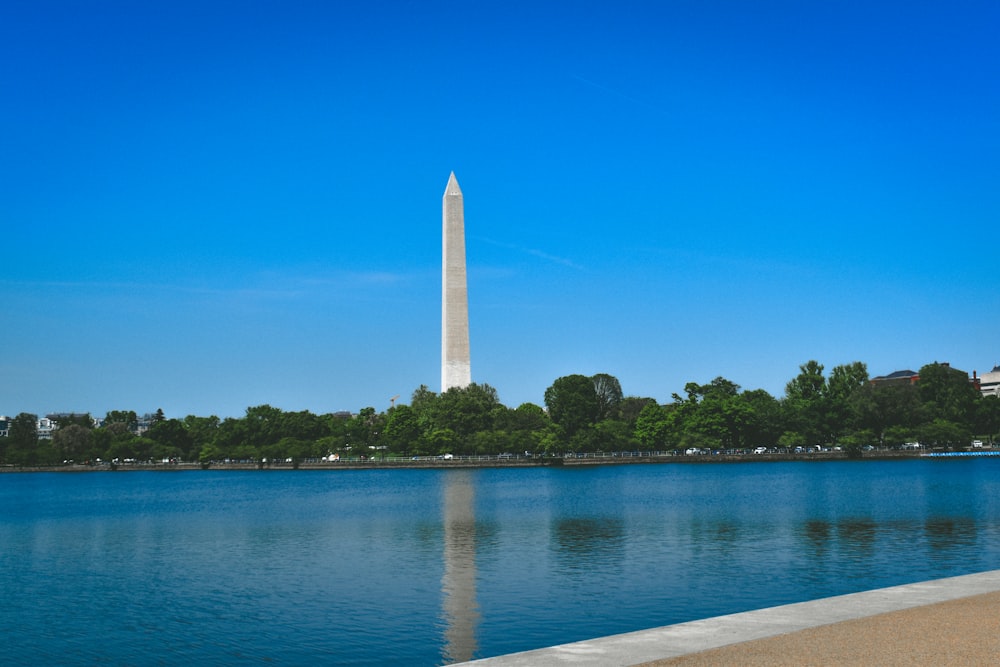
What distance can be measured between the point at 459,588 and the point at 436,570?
10.5 ft

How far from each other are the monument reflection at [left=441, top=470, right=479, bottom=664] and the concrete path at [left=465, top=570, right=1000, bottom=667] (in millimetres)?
4666

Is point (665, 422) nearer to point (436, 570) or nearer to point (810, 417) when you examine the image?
point (810, 417)

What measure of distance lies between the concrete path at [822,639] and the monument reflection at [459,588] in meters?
4.67

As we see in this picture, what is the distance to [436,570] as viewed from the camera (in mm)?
23812

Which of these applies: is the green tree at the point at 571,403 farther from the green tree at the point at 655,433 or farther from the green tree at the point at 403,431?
the green tree at the point at 403,431

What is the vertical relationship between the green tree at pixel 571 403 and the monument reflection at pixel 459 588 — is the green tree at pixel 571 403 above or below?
above

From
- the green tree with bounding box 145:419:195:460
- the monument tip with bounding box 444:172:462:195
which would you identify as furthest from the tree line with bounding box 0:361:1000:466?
the monument tip with bounding box 444:172:462:195

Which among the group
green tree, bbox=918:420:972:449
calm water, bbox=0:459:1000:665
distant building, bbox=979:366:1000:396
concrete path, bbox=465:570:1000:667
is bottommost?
calm water, bbox=0:459:1000:665

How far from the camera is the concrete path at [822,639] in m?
9.48

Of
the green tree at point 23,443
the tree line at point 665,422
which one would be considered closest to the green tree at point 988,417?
the tree line at point 665,422

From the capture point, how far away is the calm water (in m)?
16.6

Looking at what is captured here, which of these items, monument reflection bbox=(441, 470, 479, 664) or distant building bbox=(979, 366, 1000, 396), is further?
distant building bbox=(979, 366, 1000, 396)

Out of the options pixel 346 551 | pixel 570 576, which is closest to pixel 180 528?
pixel 346 551

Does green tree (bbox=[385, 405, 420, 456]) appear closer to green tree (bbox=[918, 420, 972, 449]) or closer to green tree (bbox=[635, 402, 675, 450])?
green tree (bbox=[635, 402, 675, 450])
